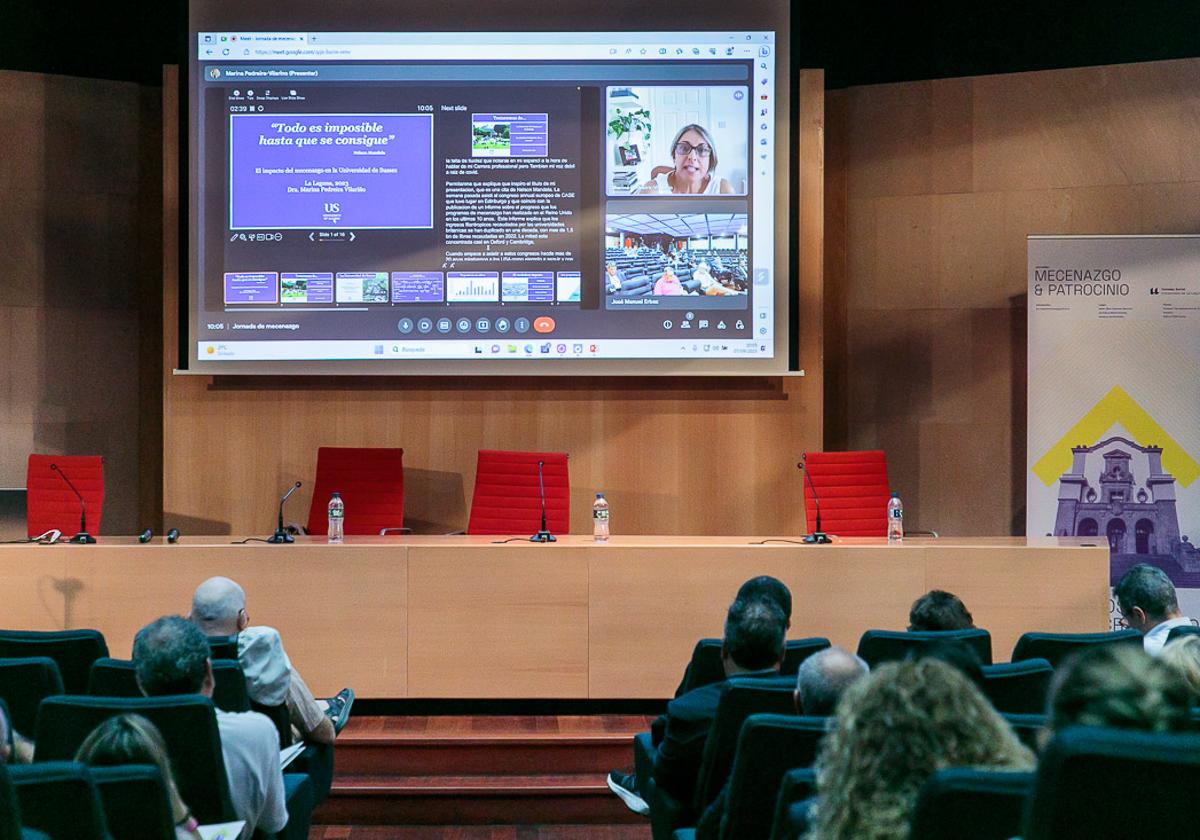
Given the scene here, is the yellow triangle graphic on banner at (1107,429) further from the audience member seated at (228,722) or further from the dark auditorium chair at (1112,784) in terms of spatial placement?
the dark auditorium chair at (1112,784)

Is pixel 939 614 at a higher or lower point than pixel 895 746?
lower

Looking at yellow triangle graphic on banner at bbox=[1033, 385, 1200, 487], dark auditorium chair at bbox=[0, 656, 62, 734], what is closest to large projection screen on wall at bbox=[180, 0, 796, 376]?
yellow triangle graphic on banner at bbox=[1033, 385, 1200, 487]

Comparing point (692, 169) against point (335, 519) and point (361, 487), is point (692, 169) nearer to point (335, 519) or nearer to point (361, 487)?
point (361, 487)

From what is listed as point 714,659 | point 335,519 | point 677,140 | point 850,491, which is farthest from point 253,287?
point 714,659

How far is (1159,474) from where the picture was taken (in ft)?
23.4

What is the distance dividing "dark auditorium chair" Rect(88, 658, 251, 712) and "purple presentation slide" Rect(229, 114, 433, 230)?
431 centimetres

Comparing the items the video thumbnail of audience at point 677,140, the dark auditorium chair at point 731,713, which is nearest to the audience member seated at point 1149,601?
the dark auditorium chair at point 731,713

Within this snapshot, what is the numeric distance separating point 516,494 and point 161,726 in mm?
3747

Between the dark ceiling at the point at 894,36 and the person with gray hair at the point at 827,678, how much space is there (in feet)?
18.3

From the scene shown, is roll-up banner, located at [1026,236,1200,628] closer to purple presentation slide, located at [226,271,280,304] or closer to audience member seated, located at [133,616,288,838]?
purple presentation slide, located at [226,271,280,304]

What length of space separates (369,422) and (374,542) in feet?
6.91

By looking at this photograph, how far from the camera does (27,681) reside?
11.3 ft

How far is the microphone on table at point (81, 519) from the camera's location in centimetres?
557

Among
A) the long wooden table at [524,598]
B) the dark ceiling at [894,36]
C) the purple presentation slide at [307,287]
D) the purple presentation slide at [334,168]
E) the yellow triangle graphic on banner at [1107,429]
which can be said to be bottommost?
the long wooden table at [524,598]
